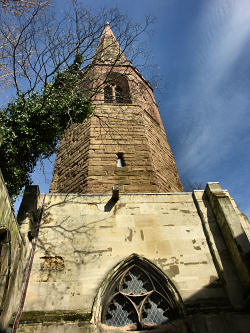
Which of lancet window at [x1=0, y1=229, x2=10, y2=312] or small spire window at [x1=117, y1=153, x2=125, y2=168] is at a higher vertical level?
small spire window at [x1=117, y1=153, x2=125, y2=168]

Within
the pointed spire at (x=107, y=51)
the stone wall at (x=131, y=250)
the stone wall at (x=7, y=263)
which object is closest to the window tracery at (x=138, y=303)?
the stone wall at (x=131, y=250)

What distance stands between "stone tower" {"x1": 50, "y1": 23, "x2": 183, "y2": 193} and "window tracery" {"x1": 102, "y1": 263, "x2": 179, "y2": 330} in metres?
3.00

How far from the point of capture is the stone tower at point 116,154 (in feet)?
25.4

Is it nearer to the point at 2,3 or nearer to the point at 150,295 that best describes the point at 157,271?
the point at 150,295

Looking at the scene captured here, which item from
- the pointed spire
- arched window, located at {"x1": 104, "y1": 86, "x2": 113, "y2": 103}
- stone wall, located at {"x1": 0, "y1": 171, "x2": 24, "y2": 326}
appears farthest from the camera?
arched window, located at {"x1": 104, "y1": 86, "x2": 113, "y2": 103}

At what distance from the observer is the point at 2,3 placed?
14.7ft

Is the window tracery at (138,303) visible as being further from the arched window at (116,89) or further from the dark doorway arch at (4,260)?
the arched window at (116,89)

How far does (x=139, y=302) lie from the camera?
4.62 m


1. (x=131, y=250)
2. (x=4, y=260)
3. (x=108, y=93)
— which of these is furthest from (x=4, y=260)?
(x=108, y=93)

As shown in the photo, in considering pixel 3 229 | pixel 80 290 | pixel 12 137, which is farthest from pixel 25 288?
pixel 12 137

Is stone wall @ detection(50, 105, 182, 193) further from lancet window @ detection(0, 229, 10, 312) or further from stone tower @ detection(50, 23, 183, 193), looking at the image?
lancet window @ detection(0, 229, 10, 312)

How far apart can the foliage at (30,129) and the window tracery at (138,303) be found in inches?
130

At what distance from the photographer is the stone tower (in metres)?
7.75

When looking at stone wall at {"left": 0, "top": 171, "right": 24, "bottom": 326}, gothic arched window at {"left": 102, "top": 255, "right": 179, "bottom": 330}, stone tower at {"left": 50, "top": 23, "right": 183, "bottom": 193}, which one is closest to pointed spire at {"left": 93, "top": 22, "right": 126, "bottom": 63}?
stone tower at {"left": 50, "top": 23, "right": 183, "bottom": 193}
